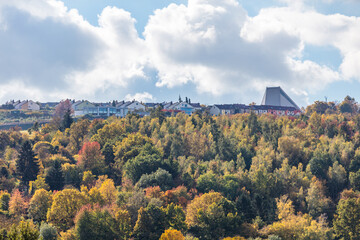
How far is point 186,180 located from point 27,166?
3623cm

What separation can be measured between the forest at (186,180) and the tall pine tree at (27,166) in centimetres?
24

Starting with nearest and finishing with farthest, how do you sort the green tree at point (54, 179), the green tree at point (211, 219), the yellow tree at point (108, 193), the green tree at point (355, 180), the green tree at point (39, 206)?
the green tree at point (211, 219) < the green tree at point (39, 206) < the yellow tree at point (108, 193) < the green tree at point (54, 179) < the green tree at point (355, 180)

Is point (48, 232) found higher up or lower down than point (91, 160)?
lower down

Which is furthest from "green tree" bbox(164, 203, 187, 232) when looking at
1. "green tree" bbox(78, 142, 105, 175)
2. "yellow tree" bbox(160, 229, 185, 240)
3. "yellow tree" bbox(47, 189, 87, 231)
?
"green tree" bbox(78, 142, 105, 175)

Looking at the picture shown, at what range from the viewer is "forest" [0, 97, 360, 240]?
64125mm

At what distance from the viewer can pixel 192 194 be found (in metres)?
81.2

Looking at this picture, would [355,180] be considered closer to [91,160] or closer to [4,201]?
[91,160]

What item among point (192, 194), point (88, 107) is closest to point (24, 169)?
point (192, 194)

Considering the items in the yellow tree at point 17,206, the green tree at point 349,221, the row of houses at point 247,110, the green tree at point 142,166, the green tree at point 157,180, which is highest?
the row of houses at point 247,110

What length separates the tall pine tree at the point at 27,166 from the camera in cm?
8725

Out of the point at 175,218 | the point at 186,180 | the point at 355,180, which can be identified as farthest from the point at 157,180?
the point at 355,180

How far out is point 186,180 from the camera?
84.5m

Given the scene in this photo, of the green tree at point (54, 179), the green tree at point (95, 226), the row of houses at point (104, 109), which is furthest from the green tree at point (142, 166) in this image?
the row of houses at point (104, 109)

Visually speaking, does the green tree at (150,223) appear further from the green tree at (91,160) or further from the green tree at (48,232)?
the green tree at (91,160)
